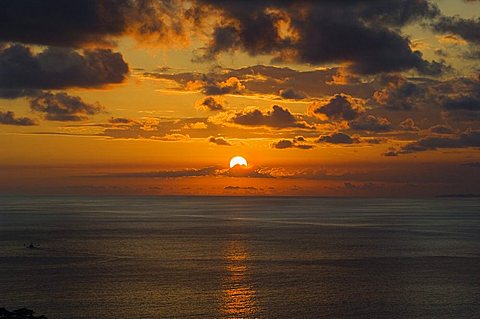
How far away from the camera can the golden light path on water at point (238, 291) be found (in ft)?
251

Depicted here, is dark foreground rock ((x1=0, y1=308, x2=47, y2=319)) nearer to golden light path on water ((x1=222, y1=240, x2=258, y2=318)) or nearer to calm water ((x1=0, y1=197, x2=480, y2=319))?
calm water ((x1=0, y1=197, x2=480, y2=319))

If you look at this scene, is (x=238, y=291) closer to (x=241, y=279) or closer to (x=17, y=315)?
(x=241, y=279)

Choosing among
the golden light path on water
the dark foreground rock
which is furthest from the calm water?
the dark foreground rock

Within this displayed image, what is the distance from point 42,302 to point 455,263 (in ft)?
253

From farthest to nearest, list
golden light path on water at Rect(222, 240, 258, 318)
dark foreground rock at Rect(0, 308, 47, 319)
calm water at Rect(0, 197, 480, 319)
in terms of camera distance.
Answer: calm water at Rect(0, 197, 480, 319) → golden light path on water at Rect(222, 240, 258, 318) → dark foreground rock at Rect(0, 308, 47, 319)

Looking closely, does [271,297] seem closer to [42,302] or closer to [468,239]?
[42,302]

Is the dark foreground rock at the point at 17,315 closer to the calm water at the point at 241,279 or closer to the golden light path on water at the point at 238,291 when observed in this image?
the calm water at the point at 241,279

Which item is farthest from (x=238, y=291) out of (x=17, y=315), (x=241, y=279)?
(x=17, y=315)

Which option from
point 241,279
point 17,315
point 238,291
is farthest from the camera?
point 241,279

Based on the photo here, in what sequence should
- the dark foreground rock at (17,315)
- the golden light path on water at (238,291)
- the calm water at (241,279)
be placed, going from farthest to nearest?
the calm water at (241,279) < the golden light path on water at (238,291) < the dark foreground rock at (17,315)

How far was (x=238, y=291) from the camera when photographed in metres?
89.6

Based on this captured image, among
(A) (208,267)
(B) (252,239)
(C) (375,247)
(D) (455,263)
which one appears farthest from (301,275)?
(B) (252,239)

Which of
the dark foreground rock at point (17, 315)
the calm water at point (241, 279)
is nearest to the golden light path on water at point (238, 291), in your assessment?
the calm water at point (241, 279)

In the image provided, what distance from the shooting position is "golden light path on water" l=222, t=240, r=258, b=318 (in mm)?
76375
